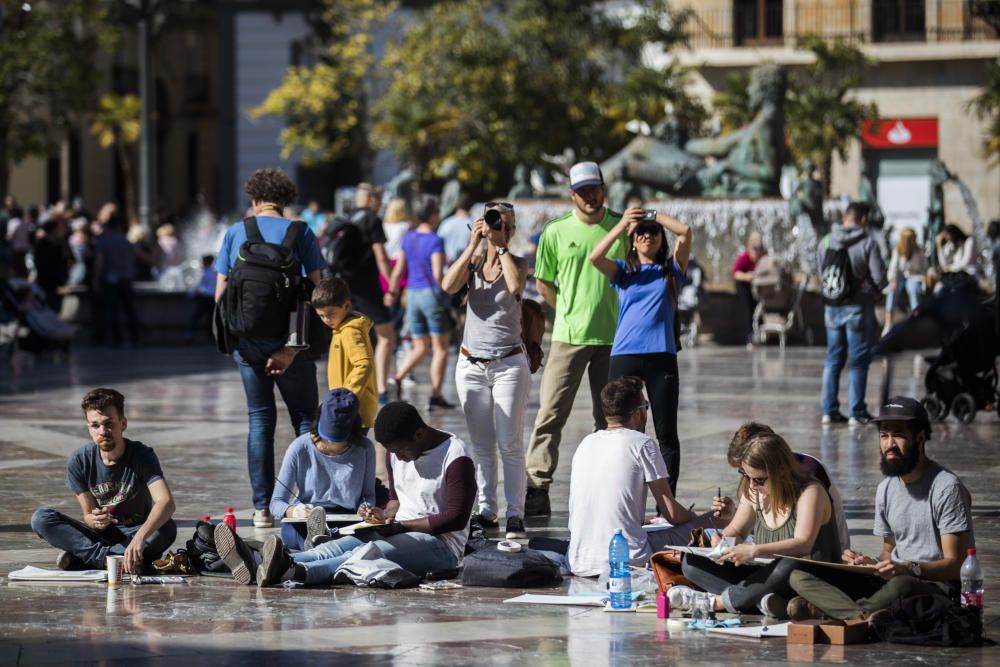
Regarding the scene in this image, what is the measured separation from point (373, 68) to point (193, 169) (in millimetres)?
19912


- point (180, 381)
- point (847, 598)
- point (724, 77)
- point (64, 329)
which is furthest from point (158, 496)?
point (724, 77)

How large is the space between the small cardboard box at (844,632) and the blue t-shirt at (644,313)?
9.41 feet

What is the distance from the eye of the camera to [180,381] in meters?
19.1

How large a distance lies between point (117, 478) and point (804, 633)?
3295mm

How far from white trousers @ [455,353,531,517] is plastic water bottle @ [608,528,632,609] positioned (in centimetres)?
159

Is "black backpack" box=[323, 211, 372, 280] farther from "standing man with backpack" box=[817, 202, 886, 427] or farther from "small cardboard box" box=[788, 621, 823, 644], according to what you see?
"small cardboard box" box=[788, 621, 823, 644]

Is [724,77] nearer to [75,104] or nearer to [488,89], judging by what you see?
[488,89]

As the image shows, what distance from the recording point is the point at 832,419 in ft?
47.6

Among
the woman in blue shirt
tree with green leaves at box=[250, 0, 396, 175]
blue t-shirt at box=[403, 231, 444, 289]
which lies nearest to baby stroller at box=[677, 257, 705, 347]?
blue t-shirt at box=[403, 231, 444, 289]

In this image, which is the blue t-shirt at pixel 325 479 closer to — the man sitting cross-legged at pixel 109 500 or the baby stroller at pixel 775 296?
the man sitting cross-legged at pixel 109 500

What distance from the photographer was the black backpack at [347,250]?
15164 mm

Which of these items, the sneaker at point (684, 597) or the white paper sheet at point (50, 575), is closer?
the sneaker at point (684, 597)

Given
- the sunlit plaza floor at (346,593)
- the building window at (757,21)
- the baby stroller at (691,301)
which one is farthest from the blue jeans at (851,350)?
the building window at (757,21)

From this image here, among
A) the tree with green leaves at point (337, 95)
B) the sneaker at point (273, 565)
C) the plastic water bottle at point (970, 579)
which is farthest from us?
the tree with green leaves at point (337, 95)
